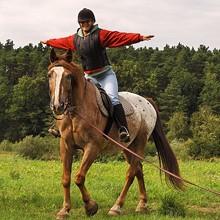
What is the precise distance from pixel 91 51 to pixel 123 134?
59.7 inches

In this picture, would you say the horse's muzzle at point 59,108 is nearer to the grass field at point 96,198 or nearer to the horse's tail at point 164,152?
the grass field at point 96,198

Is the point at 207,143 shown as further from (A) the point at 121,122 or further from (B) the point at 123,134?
(B) the point at 123,134

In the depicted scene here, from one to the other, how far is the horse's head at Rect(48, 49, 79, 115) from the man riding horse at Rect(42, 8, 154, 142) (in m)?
0.74

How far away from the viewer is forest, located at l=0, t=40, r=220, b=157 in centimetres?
9531

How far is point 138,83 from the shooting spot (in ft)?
300

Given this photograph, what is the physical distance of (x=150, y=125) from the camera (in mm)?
10000

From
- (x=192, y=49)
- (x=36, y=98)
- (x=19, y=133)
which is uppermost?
(x=192, y=49)

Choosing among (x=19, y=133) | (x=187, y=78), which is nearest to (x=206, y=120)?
(x=187, y=78)

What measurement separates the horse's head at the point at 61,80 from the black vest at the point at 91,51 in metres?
0.68

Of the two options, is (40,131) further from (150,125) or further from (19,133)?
(150,125)

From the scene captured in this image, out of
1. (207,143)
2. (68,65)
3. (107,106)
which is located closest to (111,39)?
(68,65)

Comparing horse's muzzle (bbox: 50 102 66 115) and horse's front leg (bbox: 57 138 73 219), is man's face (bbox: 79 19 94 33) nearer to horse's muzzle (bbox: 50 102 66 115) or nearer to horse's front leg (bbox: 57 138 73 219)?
horse's muzzle (bbox: 50 102 66 115)

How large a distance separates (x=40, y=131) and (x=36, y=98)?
669cm

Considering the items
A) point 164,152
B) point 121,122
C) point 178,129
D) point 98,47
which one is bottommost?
point 178,129
